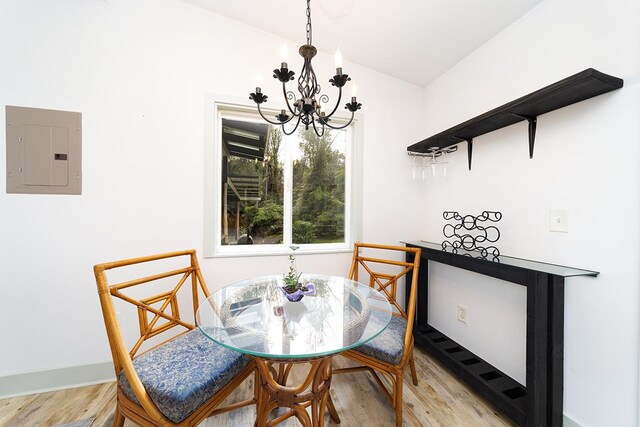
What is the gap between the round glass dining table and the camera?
978 mm

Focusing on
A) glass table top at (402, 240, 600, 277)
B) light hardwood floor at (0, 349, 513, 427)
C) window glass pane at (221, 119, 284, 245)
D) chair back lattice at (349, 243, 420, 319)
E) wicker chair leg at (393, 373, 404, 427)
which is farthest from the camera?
window glass pane at (221, 119, 284, 245)

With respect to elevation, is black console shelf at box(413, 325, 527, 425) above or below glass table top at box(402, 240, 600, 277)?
below

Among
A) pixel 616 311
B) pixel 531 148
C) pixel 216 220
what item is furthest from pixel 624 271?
pixel 216 220

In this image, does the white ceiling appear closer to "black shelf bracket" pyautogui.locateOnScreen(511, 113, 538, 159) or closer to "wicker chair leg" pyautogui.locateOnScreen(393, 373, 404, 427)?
"black shelf bracket" pyautogui.locateOnScreen(511, 113, 538, 159)

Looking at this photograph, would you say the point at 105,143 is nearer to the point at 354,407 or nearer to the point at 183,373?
the point at 183,373

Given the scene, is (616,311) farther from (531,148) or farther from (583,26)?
(583,26)

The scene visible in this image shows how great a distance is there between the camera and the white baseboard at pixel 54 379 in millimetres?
1636

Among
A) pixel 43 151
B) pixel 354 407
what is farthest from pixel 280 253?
pixel 43 151

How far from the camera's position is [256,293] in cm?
153

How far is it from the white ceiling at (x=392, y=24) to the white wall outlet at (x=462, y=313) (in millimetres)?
2060

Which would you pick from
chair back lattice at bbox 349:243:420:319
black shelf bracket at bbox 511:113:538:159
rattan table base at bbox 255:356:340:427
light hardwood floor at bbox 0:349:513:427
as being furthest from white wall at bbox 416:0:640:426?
rattan table base at bbox 255:356:340:427

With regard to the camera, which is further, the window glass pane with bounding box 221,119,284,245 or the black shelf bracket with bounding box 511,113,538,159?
the window glass pane with bounding box 221,119,284,245

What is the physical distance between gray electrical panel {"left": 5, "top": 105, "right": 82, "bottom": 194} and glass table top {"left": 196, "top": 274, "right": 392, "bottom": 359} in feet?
4.52

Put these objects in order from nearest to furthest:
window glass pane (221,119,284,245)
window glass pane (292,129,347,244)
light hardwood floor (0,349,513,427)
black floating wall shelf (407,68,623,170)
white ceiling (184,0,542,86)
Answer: black floating wall shelf (407,68,623,170) → light hardwood floor (0,349,513,427) → white ceiling (184,0,542,86) → window glass pane (221,119,284,245) → window glass pane (292,129,347,244)
